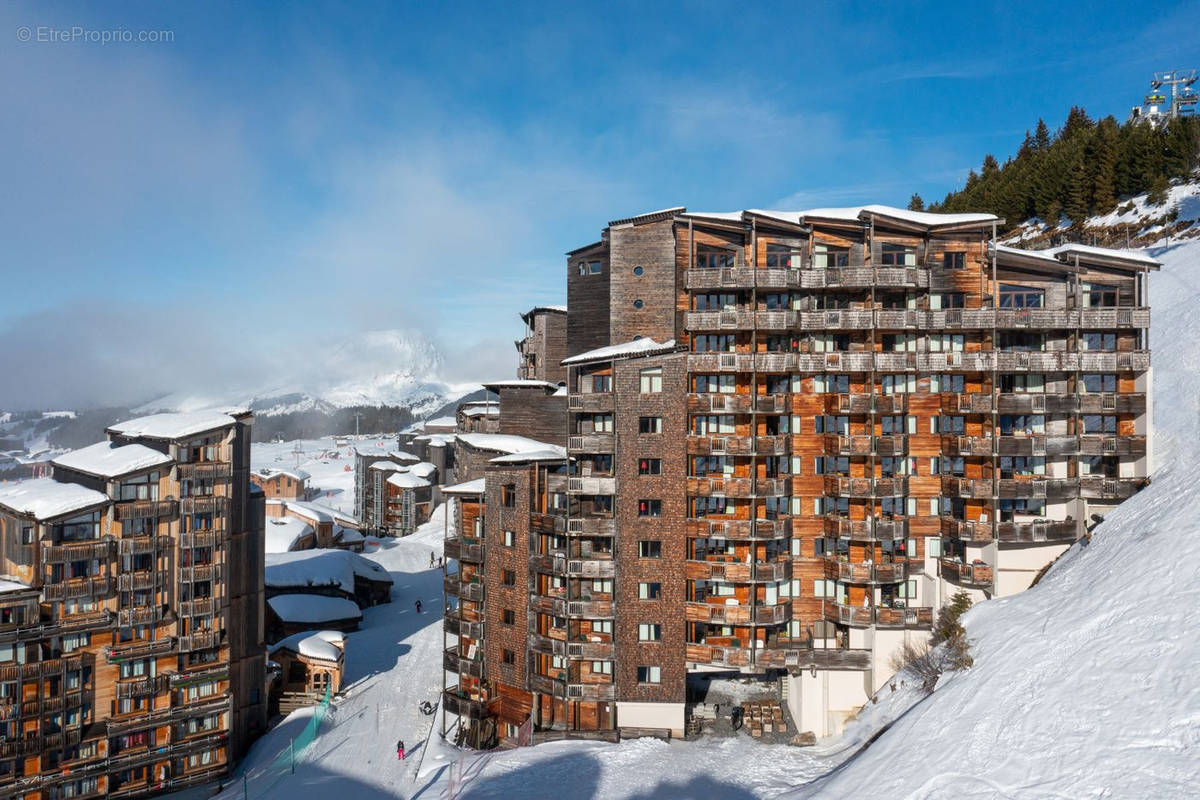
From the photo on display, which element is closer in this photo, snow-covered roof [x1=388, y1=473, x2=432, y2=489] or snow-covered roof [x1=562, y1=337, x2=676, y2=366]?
snow-covered roof [x1=562, y1=337, x2=676, y2=366]

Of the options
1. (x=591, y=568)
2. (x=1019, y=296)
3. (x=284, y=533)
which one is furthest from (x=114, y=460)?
(x=1019, y=296)

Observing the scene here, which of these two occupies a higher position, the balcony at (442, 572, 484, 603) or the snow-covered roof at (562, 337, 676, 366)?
the snow-covered roof at (562, 337, 676, 366)

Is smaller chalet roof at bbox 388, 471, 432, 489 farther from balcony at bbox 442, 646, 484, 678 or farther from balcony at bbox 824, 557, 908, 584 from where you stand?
balcony at bbox 824, 557, 908, 584

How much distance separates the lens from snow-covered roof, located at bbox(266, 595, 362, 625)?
212 ft

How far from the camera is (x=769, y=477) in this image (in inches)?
1677

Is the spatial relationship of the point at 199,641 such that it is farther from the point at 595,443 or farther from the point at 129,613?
the point at 595,443

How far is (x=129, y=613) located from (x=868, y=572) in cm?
4346

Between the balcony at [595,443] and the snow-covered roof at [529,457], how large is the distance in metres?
2.45

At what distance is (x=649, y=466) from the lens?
4112 centimetres

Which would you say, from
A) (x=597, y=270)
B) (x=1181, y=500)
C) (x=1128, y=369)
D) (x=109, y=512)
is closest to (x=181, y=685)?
(x=109, y=512)

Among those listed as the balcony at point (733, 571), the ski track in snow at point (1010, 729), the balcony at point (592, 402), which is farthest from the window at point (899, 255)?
the balcony at point (733, 571)

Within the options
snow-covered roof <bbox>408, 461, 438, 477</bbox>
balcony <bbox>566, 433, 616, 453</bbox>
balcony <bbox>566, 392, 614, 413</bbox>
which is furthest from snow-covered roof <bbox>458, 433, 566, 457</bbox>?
snow-covered roof <bbox>408, 461, 438, 477</bbox>

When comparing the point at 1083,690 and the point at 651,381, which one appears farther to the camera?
the point at 651,381

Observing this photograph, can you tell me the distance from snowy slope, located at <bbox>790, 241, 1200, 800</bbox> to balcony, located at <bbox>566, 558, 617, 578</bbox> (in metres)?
14.7
